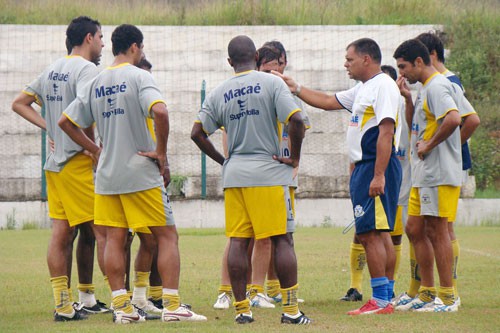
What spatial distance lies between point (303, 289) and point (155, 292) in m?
1.76

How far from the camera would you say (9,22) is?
26016 millimetres

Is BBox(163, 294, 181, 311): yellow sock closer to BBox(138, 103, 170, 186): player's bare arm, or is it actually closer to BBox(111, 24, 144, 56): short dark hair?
BBox(138, 103, 170, 186): player's bare arm

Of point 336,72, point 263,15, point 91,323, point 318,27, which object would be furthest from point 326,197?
point 91,323

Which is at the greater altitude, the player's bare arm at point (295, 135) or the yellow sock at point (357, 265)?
the player's bare arm at point (295, 135)

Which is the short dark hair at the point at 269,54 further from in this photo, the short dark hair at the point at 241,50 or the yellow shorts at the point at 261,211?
the yellow shorts at the point at 261,211

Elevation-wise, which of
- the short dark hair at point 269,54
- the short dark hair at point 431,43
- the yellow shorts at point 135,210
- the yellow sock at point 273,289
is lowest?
the yellow sock at point 273,289

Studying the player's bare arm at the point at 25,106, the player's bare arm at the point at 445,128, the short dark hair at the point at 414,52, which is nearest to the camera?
the player's bare arm at the point at 445,128

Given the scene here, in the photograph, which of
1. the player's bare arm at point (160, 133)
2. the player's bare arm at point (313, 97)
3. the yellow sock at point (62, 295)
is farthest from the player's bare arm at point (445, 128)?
the yellow sock at point (62, 295)

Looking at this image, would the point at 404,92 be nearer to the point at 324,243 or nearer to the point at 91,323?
the point at 91,323

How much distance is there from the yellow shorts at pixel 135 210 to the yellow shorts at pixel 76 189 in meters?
0.39

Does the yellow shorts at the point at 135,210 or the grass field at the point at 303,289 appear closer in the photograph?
the grass field at the point at 303,289

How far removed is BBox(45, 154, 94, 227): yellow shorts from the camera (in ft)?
27.8

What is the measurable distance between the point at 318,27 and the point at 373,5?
3.19 meters

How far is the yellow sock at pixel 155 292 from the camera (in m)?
9.23
